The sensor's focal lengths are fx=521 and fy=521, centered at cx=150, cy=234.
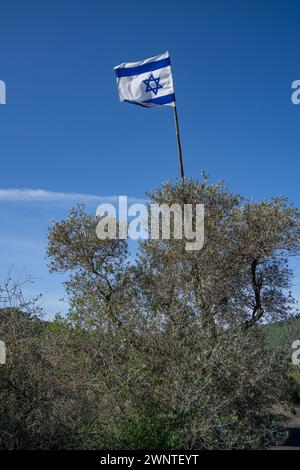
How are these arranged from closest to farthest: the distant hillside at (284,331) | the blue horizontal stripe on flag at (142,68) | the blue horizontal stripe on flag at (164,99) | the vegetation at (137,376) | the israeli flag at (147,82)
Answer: the vegetation at (137,376), the distant hillside at (284,331), the blue horizontal stripe on flag at (164,99), the israeli flag at (147,82), the blue horizontal stripe on flag at (142,68)

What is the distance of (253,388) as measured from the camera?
12.4m

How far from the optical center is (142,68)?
2283cm

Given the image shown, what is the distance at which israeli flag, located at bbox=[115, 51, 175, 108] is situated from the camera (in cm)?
2216

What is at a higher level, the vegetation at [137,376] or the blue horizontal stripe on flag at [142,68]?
the blue horizontal stripe on flag at [142,68]

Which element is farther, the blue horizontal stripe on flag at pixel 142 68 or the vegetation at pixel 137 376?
the blue horizontal stripe on flag at pixel 142 68

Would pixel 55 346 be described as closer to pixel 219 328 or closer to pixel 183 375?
pixel 183 375

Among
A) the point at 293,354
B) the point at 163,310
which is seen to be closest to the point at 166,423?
the point at 163,310

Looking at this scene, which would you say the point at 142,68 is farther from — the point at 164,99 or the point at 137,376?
the point at 137,376

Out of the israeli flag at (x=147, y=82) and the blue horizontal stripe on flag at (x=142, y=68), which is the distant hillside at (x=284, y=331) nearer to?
the israeli flag at (x=147, y=82)

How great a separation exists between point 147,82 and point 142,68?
2.60ft

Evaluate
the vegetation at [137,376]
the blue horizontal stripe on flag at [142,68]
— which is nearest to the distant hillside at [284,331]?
the vegetation at [137,376]

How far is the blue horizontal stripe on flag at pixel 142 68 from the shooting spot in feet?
74.5

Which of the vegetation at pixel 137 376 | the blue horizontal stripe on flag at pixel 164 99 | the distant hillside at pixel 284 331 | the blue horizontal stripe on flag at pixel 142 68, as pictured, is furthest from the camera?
the blue horizontal stripe on flag at pixel 142 68
